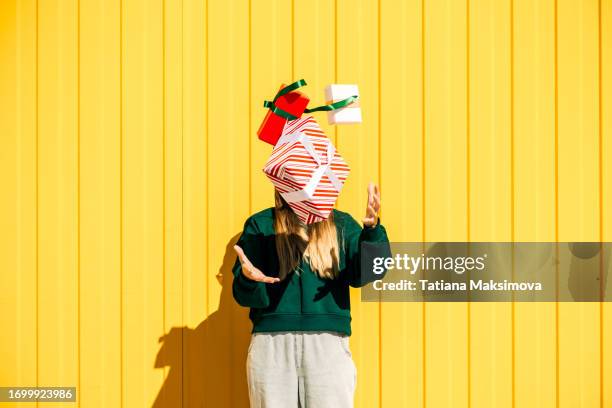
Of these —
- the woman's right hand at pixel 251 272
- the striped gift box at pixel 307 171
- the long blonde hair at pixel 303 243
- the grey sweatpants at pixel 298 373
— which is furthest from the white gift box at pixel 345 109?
the grey sweatpants at pixel 298 373

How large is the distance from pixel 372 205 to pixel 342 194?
2.05ft

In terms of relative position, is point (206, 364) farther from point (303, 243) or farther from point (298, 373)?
point (303, 243)

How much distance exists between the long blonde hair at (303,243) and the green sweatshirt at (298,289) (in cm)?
2

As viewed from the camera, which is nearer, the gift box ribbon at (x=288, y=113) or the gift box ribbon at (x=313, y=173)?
the gift box ribbon at (x=313, y=173)

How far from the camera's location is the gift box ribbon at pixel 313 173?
6.59ft

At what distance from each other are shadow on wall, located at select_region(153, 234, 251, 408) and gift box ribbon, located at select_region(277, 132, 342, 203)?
0.59m

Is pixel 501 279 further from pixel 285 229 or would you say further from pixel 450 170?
pixel 285 229

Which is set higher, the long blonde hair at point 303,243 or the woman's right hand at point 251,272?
the long blonde hair at point 303,243

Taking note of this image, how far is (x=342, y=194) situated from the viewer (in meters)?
2.55

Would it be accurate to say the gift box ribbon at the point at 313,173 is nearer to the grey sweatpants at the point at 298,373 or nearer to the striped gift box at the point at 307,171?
the striped gift box at the point at 307,171

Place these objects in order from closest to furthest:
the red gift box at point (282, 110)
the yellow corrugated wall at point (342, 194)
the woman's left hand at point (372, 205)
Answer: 1. the woman's left hand at point (372, 205)
2. the red gift box at point (282, 110)
3. the yellow corrugated wall at point (342, 194)

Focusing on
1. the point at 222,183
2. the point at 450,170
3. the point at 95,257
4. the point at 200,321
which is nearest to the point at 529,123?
the point at 450,170

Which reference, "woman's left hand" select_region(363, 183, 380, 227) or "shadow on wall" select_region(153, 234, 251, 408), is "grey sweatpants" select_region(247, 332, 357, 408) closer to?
"woman's left hand" select_region(363, 183, 380, 227)

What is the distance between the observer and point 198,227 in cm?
256
